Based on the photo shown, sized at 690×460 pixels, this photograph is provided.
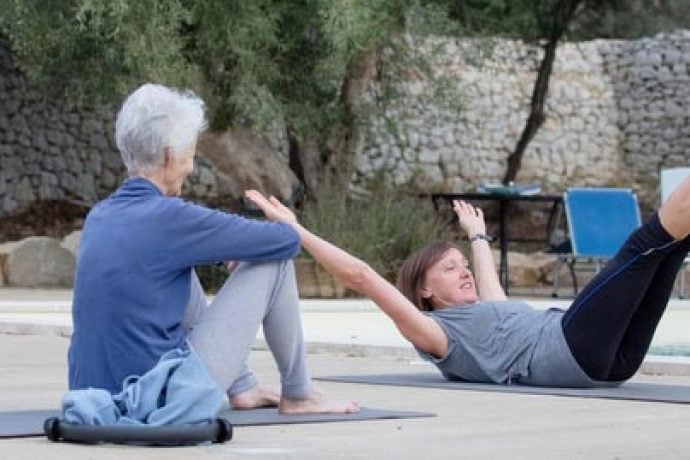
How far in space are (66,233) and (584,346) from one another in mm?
17519

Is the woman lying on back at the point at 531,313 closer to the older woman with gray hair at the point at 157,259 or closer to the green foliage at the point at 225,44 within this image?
the older woman with gray hair at the point at 157,259

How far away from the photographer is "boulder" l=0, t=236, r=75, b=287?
19.5 metres

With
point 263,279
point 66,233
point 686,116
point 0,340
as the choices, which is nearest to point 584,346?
point 263,279

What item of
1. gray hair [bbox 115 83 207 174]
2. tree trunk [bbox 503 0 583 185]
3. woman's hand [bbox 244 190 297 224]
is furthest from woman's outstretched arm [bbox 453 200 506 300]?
tree trunk [bbox 503 0 583 185]

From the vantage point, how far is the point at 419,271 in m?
7.34

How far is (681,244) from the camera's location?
6691mm

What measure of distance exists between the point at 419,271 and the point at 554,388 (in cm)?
69

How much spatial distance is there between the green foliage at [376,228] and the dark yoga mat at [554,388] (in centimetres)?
946

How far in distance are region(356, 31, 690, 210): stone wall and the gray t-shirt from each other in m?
18.9

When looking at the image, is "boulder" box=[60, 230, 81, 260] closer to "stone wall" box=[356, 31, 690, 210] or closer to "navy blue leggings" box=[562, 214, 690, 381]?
"stone wall" box=[356, 31, 690, 210]

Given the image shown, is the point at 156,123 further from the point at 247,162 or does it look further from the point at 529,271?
the point at 529,271

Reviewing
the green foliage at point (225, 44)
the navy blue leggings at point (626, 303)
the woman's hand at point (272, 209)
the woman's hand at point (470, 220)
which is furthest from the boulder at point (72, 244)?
the woman's hand at point (272, 209)

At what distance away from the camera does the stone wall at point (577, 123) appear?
27.1 metres

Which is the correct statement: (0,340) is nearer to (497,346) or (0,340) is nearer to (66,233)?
(497,346)
